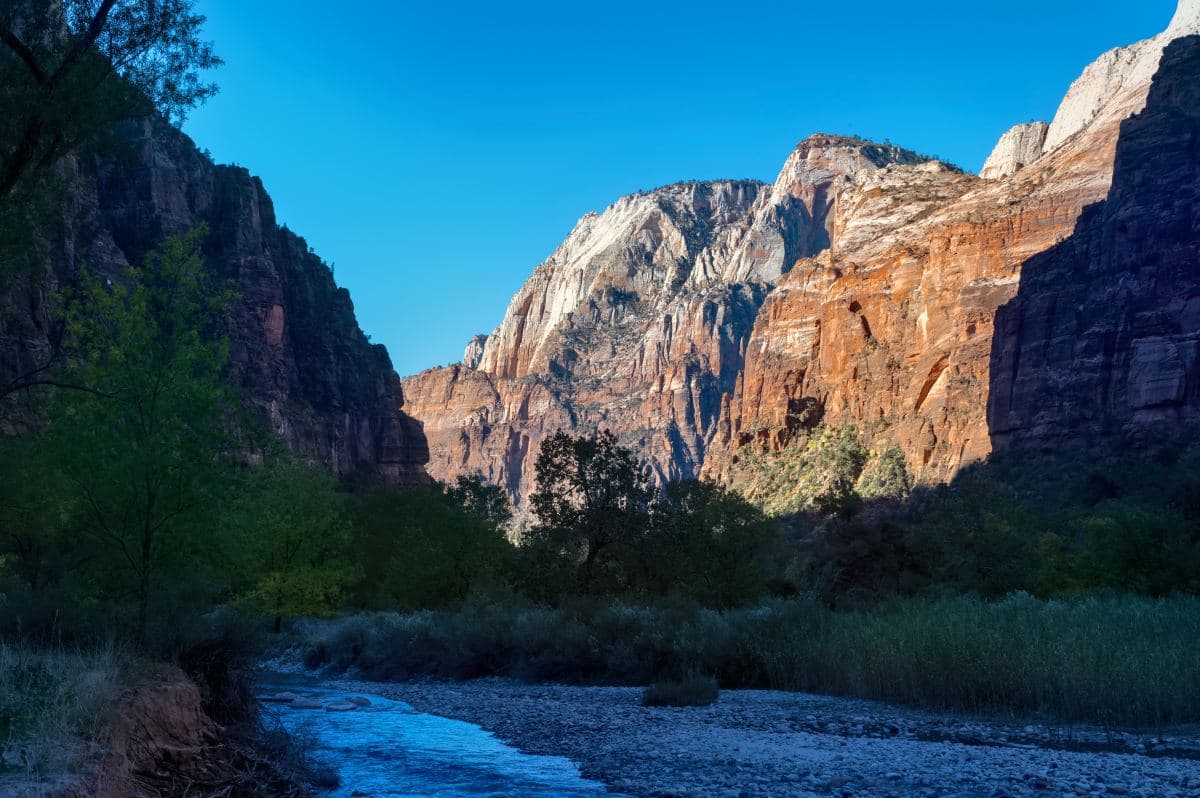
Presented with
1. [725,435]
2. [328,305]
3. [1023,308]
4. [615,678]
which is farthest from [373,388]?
Answer: [615,678]

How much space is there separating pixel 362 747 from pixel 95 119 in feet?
34.7

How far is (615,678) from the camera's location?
2373 centimetres

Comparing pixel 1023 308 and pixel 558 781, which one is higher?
pixel 1023 308

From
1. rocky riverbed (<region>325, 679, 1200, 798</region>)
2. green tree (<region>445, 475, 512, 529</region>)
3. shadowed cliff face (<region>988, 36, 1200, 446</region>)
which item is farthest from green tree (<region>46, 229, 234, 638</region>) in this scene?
shadowed cliff face (<region>988, 36, 1200, 446</region>)

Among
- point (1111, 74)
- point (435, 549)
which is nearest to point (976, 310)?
point (435, 549)

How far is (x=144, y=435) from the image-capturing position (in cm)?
1669

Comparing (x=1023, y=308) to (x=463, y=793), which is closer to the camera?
(x=463, y=793)

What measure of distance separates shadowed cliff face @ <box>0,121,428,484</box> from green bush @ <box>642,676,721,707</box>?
203 feet

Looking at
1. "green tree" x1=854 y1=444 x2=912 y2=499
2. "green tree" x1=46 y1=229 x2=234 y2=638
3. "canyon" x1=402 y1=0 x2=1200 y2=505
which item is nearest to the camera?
"green tree" x1=46 y1=229 x2=234 y2=638

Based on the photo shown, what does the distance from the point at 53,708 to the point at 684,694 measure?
40.8ft

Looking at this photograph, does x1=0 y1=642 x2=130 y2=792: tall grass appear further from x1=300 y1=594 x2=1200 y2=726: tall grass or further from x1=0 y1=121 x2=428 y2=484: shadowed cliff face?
x1=0 y1=121 x2=428 y2=484: shadowed cliff face

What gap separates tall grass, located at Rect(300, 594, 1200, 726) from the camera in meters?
14.3

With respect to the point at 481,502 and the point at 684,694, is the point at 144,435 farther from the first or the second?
the point at 481,502

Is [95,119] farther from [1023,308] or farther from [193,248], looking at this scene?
[1023,308]
